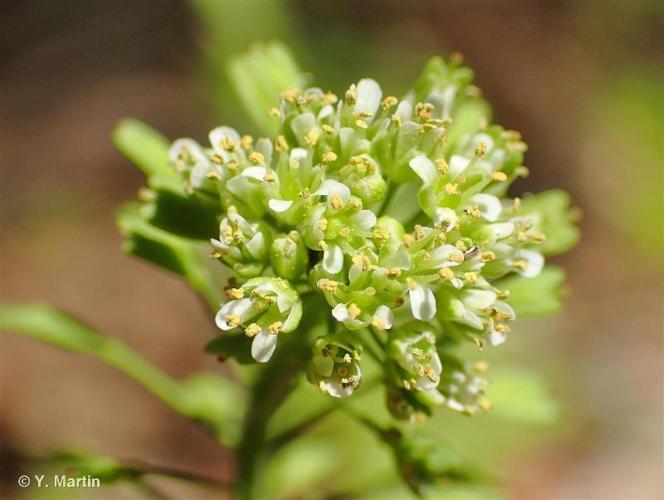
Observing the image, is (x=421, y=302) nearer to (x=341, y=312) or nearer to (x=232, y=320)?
(x=341, y=312)

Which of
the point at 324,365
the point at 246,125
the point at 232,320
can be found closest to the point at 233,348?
the point at 232,320

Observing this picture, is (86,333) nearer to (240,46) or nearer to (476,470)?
(476,470)

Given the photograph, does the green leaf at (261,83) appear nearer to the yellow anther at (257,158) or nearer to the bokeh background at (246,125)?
the yellow anther at (257,158)

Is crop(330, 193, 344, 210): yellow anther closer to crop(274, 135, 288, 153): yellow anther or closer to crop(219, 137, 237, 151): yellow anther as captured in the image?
crop(274, 135, 288, 153): yellow anther

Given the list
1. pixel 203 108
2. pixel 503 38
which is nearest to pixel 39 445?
pixel 203 108

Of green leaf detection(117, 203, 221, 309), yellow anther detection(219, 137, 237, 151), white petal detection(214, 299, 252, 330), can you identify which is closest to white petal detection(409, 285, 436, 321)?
white petal detection(214, 299, 252, 330)
